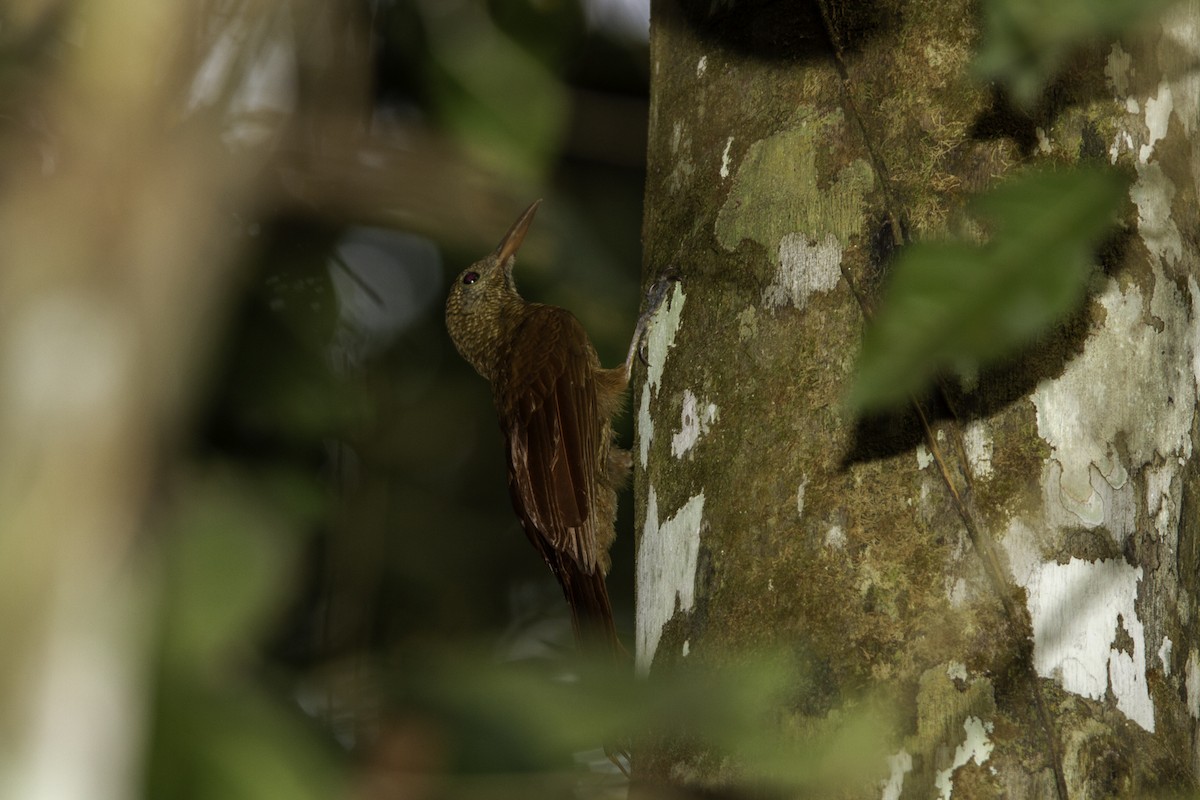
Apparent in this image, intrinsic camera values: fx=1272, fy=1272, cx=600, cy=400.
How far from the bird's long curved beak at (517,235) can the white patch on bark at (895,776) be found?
2.56m

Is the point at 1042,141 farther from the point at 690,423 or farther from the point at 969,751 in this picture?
the point at 969,751

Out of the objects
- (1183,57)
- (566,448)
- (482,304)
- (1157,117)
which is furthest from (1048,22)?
(482,304)

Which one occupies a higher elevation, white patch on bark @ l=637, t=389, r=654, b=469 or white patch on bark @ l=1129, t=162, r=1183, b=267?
white patch on bark @ l=1129, t=162, r=1183, b=267

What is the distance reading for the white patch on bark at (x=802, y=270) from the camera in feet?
5.90

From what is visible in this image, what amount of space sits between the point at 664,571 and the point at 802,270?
49cm

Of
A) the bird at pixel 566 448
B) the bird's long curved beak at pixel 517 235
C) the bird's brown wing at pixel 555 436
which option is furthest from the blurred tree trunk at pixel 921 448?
the bird's long curved beak at pixel 517 235

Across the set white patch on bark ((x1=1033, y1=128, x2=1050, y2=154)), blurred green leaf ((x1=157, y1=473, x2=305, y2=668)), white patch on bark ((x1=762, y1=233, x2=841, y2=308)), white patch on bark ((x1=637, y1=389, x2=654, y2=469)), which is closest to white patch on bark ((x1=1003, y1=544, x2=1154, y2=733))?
white patch on bark ((x1=762, y1=233, x2=841, y2=308))

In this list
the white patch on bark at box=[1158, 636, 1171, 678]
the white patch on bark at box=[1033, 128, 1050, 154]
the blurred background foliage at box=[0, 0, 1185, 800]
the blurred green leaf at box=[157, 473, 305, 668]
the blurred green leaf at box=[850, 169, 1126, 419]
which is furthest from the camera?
the white patch on bark at box=[1033, 128, 1050, 154]

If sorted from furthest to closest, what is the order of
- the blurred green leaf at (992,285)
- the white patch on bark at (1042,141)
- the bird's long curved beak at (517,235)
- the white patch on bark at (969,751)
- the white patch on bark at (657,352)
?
the bird's long curved beak at (517,235) < the white patch on bark at (657,352) < the white patch on bark at (1042,141) < the white patch on bark at (969,751) < the blurred green leaf at (992,285)

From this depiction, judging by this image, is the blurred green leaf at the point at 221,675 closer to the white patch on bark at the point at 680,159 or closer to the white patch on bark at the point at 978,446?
the white patch on bark at the point at 978,446

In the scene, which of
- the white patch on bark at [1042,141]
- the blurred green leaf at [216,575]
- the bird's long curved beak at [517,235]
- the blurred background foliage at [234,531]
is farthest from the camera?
the bird's long curved beak at [517,235]

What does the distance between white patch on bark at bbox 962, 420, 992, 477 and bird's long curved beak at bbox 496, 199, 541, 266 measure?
2326 millimetres

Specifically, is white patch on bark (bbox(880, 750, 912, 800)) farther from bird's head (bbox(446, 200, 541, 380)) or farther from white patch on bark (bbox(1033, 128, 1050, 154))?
bird's head (bbox(446, 200, 541, 380))

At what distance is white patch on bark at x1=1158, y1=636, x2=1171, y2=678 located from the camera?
1604mm
